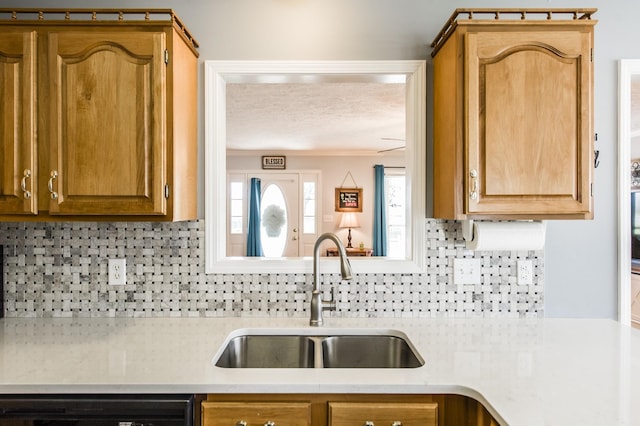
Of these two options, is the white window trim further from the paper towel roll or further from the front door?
the front door

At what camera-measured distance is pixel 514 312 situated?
6.48 ft

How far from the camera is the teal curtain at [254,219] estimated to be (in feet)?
24.9

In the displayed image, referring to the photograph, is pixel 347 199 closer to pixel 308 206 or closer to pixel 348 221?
pixel 348 221

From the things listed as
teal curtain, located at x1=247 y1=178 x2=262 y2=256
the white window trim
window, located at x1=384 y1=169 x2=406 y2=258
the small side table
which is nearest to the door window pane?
teal curtain, located at x1=247 y1=178 x2=262 y2=256

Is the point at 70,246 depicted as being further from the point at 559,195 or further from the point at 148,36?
the point at 559,195

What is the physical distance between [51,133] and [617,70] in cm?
236

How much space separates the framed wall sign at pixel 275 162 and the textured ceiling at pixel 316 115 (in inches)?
21.1

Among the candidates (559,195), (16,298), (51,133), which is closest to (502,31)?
(559,195)

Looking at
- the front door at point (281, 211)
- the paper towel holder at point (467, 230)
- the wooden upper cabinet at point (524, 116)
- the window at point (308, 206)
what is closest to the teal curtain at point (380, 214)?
the window at point (308, 206)

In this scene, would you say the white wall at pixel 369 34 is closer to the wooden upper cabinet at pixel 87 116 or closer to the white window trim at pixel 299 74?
the white window trim at pixel 299 74

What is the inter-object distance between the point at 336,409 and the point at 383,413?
0.45 feet

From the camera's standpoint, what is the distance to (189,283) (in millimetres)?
1988

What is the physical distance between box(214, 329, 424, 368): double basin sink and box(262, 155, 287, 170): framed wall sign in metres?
5.90

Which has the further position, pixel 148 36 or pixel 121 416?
pixel 148 36
